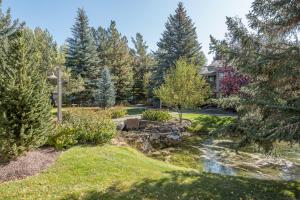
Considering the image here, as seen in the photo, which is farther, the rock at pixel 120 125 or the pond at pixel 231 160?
the rock at pixel 120 125

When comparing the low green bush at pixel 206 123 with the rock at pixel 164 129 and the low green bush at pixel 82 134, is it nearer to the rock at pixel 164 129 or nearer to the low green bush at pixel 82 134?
the rock at pixel 164 129

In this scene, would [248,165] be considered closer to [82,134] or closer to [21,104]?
[82,134]

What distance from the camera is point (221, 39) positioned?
7.69 m

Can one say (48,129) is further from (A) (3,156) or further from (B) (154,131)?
(B) (154,131)

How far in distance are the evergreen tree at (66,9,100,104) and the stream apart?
22.1 meters

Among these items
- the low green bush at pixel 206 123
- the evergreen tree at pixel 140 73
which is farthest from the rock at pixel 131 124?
the evergreen tree at pixel 140 73

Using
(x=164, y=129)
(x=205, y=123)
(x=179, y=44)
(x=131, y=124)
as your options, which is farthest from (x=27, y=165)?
(x=179, y=44)

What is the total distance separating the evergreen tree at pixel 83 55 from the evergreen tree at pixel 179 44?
26.8ft

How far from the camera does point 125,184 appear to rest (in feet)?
24.4

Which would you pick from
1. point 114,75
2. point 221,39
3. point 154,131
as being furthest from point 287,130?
point 114,75

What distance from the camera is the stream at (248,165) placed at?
11.0 metres

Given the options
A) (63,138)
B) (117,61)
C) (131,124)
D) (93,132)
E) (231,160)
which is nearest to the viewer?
(63,138)

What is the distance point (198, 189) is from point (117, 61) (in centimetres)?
3351

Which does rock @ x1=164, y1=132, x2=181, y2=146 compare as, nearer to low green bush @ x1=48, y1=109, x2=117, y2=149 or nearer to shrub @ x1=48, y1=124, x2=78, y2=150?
low green bush @ x1=48, y1=109, x2=117, y2=149
